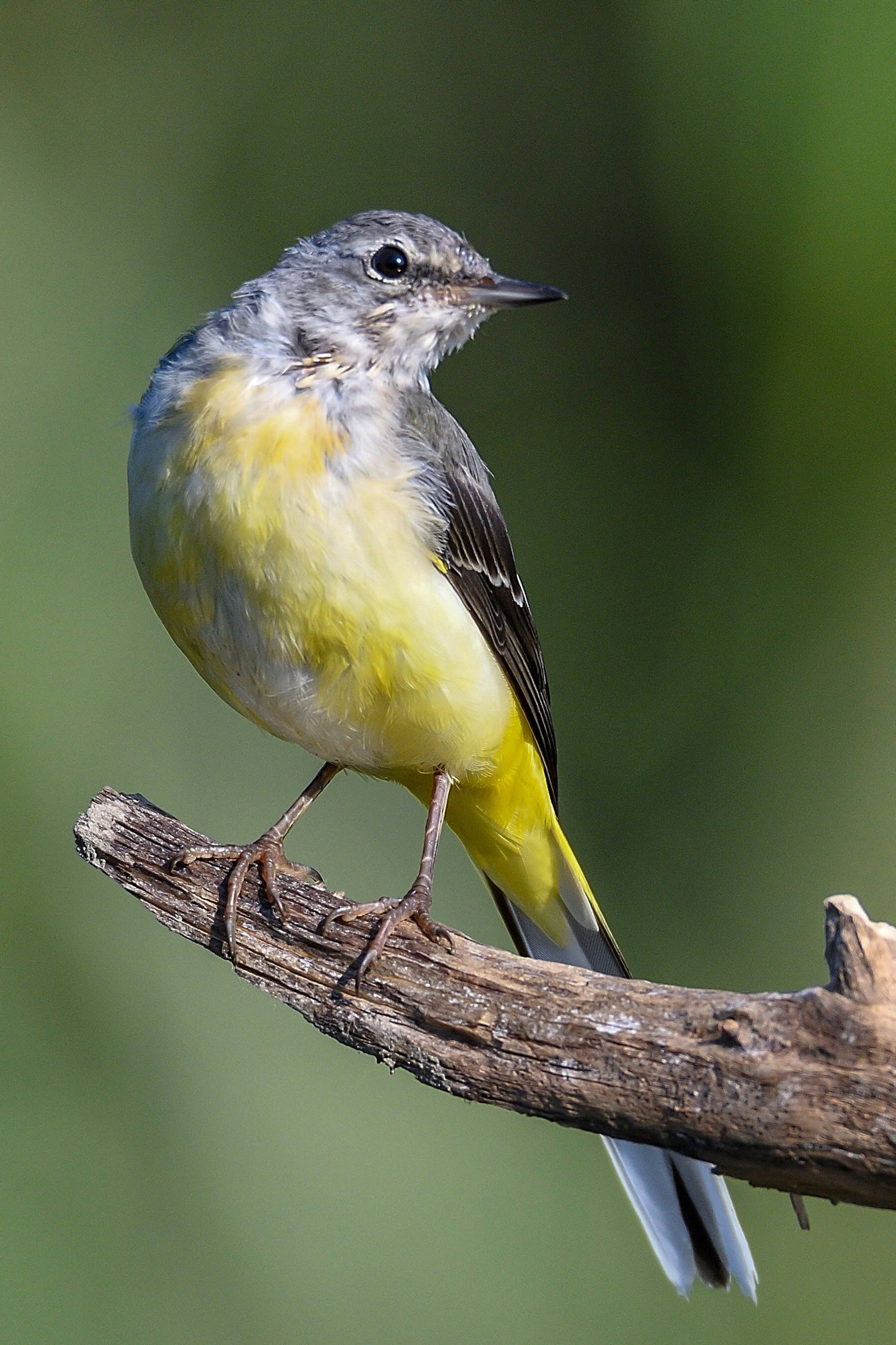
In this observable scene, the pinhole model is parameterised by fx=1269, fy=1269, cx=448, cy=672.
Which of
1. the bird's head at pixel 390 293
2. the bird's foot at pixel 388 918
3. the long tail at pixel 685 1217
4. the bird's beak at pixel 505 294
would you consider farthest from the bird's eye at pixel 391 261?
the long tail at pixel 685 1217

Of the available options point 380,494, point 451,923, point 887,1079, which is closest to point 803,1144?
point 887,1079

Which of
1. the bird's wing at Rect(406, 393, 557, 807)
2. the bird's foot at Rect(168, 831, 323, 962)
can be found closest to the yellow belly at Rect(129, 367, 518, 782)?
the bird's wing at Rect(406, 393, 557, 807)

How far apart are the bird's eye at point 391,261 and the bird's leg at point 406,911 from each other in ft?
4.67

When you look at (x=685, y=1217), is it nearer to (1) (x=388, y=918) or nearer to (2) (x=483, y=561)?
(1) (x=388, y=918)

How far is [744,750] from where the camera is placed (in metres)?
5.46

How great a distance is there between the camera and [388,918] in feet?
9.74

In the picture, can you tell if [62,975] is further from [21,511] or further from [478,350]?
[478,350]

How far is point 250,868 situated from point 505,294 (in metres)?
1.61

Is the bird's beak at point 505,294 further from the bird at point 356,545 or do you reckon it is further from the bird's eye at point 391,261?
the bird's eye at point 391,261

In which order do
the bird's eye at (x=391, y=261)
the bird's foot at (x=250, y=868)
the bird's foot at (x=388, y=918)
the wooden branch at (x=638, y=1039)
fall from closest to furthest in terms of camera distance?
the wooden branch at (x=638, y=1039), the bird's foot at (x=388, y=918), the bird's foot at (x=250, y=868), the bird's eye at (x=391, y=261)

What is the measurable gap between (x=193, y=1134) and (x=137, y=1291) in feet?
1.91

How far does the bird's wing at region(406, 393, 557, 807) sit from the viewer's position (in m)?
3.26

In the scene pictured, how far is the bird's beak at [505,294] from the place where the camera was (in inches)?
128

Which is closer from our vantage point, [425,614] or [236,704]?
[425,614]
